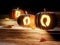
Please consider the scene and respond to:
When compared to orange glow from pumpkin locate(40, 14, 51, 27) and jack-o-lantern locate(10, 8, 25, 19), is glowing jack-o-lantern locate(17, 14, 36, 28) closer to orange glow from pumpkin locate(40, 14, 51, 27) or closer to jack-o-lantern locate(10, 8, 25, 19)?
orange glow from pumpkin locate(40, 14, 51, 27)

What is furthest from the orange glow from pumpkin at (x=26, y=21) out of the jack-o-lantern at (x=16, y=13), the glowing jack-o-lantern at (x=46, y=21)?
the jack-o-lantern at (x=16, y=13)

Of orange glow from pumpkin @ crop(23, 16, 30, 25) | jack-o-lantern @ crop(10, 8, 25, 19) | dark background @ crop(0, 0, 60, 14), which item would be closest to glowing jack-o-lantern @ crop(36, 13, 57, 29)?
orange glow from pumpkin @ crop(23, 16, 30, 25)

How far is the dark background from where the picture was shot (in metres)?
7.66

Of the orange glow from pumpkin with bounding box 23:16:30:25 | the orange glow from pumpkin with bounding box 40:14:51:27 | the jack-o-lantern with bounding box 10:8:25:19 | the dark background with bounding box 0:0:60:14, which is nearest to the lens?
the orange glow from pumpkin with bounding box 40:14:51:27

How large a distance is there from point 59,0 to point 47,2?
58cm

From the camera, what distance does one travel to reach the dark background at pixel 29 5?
7.66m

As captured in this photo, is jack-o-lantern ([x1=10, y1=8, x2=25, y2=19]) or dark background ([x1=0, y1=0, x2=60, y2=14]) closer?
jack-o-lantern ([x1=10, y1=8, x2=25, y2=19])

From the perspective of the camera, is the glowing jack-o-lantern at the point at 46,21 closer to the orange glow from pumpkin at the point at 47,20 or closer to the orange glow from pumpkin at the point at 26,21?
the orange glow from pumpkin at the point at 47,20

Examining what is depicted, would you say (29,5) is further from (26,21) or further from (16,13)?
(26,21)

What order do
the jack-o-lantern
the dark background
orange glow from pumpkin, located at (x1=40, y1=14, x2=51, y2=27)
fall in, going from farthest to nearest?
1. the dark background
2. the jack-o-lantern
3. orange glow from pumpkin, located at (x1=40, y1=14, x2=51, y2=27)

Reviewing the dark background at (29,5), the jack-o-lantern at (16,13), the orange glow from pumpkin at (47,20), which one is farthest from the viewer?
the dark background at (29,5)

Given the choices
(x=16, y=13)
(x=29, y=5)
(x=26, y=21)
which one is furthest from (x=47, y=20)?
(x=29, y=5)

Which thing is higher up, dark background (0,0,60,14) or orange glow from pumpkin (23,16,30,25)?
dark background (0,0,60,14)

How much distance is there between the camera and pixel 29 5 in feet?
25.6
